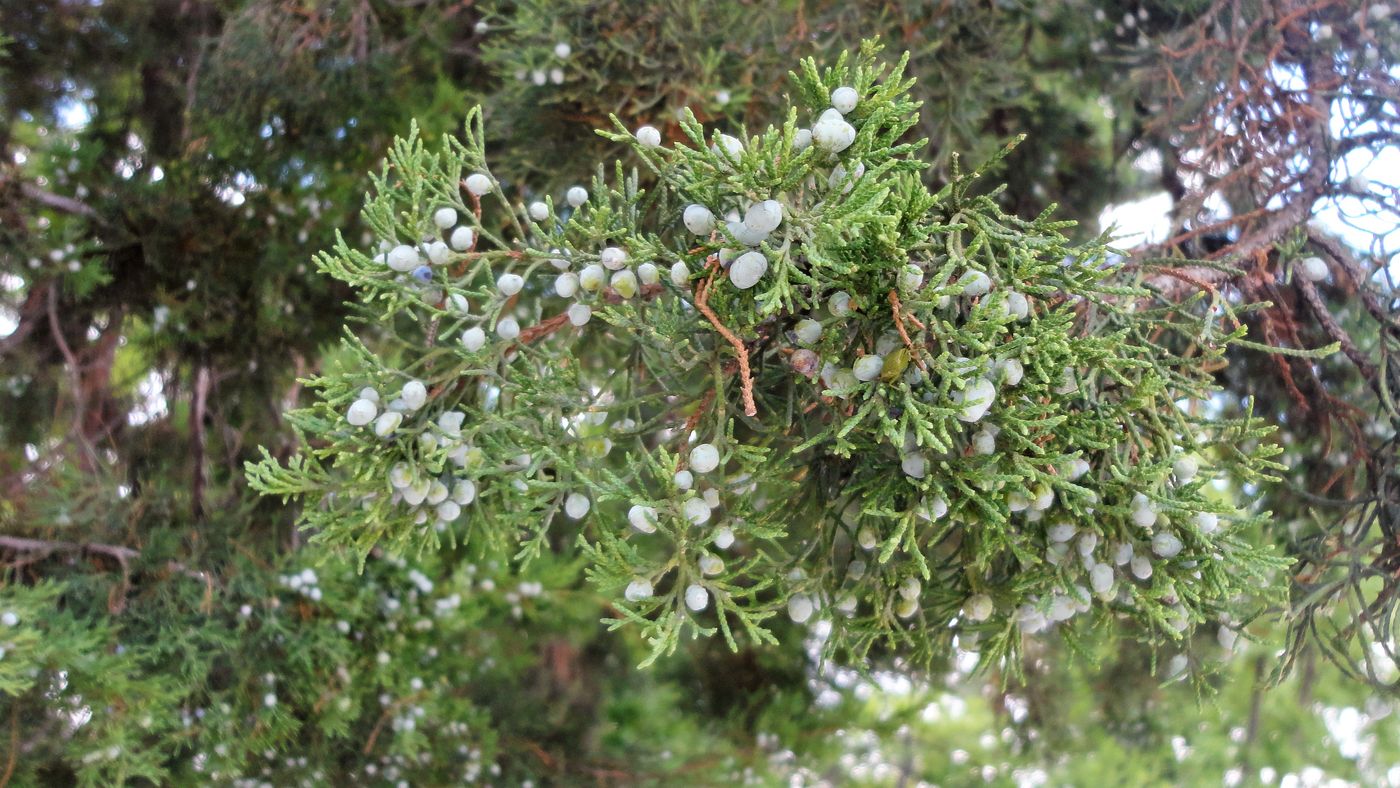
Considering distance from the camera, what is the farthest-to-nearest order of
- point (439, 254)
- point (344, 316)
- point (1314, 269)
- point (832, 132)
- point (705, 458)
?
1. point (344, 316)
2. point (1314, 269)
3. point (439, 254)
4. point (705, 458)
5. point (832, 132)

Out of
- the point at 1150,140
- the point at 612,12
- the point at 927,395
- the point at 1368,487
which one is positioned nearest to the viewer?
the point at 927,395

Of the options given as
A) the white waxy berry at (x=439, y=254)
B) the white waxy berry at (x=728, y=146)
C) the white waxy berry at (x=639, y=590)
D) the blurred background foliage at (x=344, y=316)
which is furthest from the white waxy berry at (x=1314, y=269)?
the white waxy berry at (x=439, y=254)

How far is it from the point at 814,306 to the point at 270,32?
4.42 feet

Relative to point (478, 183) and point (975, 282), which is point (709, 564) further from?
point (478, 183)

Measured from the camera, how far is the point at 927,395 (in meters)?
0.75

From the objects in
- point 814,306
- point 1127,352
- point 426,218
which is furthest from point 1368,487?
point 426,218

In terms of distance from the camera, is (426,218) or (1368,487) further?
(1368,487)

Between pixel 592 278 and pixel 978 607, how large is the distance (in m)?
0.48

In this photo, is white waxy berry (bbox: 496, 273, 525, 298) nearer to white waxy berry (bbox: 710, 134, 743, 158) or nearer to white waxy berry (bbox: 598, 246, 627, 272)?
white waxy berry (bbox: 598, 246, 627, 272)

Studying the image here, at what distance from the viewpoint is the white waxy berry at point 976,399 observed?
2.30 feet

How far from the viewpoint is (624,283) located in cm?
83

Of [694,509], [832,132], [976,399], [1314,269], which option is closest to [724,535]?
[694,509]

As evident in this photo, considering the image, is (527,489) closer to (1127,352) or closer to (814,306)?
(814,306)

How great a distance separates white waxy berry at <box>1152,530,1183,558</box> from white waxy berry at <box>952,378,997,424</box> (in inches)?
9.6
